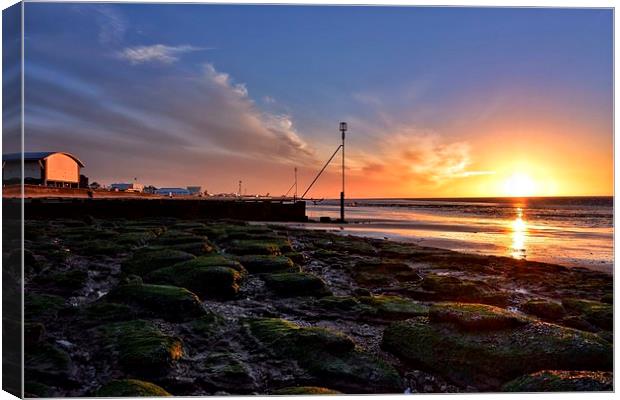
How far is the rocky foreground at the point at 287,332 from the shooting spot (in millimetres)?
4504

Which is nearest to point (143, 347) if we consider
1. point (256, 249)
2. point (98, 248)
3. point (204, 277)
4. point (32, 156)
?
point (204, 277)

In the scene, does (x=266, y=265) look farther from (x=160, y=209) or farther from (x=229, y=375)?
(x=160, y=209)

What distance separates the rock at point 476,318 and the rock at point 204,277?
11.5 ft

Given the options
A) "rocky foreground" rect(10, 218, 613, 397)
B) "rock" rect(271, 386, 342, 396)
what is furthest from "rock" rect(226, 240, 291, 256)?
"rock" rect(271, 386, 342, 396)

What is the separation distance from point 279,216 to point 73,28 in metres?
27.3

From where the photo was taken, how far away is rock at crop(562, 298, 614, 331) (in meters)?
6.41

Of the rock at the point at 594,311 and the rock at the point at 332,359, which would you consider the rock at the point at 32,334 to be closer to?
the rock at the point at 332,359

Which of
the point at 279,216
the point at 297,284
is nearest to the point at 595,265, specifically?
the point at 297,284

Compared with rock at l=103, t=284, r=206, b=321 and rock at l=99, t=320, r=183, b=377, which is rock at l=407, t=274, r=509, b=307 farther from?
rock at l=99, t=320, r=183, b=377

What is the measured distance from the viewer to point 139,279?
7.59 m

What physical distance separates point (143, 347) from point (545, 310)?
5780 millimetres

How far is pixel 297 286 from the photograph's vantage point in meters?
7.80

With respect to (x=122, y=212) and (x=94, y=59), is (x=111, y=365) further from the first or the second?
(x=122, y=212)

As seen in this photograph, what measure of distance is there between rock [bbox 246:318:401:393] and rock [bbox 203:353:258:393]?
1.59 feet
